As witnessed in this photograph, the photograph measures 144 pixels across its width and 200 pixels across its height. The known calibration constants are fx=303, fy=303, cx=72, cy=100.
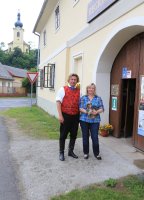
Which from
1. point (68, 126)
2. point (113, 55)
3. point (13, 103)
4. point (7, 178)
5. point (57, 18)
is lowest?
point (13, 103)

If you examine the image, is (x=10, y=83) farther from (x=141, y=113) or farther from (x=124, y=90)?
(x=141, y=113)

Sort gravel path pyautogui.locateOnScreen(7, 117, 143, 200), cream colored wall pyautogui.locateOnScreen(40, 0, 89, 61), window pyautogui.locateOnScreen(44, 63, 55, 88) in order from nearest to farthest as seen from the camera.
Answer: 1. gravel path pyautogui.locateOnScreen(7, 117, 143, 200)
2. cream colored wall pyautogui.locateOnScreen(40, 0, 89, 61)
3. window pyautogui.locateOnScreen(44, 63, 55, 88)

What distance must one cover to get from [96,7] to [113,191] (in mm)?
5672

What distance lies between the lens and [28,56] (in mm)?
72688

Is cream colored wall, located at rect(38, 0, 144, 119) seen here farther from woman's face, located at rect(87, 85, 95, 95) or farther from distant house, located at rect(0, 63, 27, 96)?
distant house, located at rect(0, 63, 27, 96)

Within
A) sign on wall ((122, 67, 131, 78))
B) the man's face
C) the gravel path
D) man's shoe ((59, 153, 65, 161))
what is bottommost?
the gravel path

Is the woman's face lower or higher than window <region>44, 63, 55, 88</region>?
lower

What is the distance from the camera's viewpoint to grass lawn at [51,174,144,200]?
13.4ft

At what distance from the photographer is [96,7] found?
8.45 metres

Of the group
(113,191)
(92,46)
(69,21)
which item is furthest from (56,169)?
(69,21)

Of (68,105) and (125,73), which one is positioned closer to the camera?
(68,105)

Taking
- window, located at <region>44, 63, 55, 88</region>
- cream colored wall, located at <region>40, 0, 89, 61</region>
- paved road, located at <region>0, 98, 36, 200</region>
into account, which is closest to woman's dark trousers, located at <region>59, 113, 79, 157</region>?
paved road, located at <region>0, 98, 36, 200</region>

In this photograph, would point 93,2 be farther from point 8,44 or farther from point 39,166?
point 8,44

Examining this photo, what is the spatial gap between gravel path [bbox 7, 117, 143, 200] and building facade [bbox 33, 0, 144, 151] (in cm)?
130
